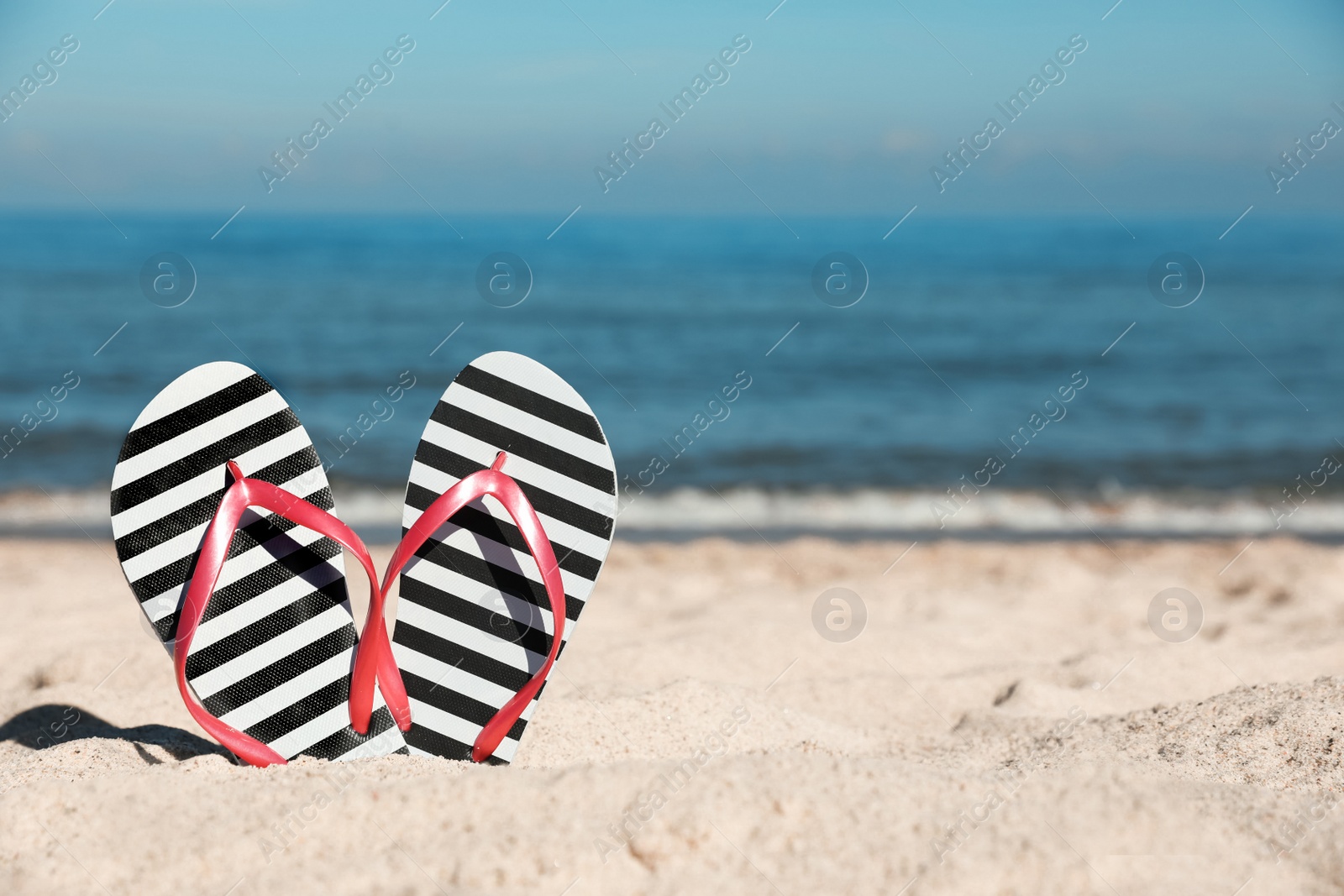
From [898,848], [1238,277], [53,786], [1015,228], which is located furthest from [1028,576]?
[1015,228]

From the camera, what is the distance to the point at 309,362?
1278cm

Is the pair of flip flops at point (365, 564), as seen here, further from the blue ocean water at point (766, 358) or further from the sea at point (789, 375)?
the blue ocean water at point (766, 358)

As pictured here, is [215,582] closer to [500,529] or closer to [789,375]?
[500,529]

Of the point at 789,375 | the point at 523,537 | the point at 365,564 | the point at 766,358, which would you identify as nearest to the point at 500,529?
the point at 523,537

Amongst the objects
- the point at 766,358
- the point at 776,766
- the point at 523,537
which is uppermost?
the point at 523,537

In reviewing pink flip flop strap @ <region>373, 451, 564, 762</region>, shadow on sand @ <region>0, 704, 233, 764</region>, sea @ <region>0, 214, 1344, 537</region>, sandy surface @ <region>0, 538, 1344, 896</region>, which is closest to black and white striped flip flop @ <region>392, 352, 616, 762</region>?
pink flip flop strap @ <region>373, 451, 564, 762</region>

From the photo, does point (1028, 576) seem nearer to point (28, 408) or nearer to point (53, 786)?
point (53, 786)

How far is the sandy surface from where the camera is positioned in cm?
164

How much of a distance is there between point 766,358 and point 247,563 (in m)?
11.2

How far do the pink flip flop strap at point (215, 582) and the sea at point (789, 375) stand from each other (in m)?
4.32

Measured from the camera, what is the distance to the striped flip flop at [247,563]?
8.05 feet

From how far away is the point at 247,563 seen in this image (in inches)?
101

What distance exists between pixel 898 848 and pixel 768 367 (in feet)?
36.2

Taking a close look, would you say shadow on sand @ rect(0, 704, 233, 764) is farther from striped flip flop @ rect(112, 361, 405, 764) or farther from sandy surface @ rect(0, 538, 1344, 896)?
striped flip flop @ rect(112, 361, 405, 764)
